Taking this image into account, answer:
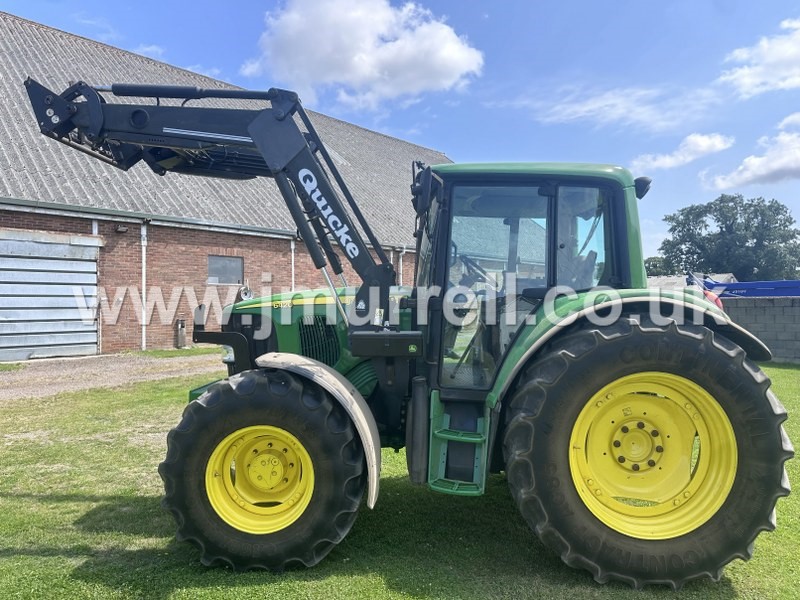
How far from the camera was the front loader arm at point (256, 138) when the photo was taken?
12.1 feet

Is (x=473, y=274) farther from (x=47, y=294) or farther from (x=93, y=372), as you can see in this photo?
(x=47, y=294)

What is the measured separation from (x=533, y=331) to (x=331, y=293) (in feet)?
4.80

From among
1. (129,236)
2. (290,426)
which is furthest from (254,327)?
(129,236)

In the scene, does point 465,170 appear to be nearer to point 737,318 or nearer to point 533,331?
point 533,331

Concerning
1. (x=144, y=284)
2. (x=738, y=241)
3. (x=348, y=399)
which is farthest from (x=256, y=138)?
(x=738, y=241)

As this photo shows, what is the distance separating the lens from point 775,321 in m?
13.0

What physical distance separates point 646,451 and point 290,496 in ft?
6.87

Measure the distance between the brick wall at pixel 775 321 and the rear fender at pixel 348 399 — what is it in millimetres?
12697

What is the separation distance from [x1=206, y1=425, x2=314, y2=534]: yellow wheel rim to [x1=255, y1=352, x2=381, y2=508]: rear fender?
34cm

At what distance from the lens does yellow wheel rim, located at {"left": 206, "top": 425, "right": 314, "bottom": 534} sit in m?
3.26

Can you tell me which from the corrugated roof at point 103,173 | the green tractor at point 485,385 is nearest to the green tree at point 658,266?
the corrugated roof at point 103,173

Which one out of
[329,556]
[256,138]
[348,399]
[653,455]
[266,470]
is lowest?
[329,556]

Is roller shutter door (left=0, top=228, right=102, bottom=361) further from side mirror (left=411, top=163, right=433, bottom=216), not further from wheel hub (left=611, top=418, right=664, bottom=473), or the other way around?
wheel hub (left=611, top=418, right=664, bottom=473)

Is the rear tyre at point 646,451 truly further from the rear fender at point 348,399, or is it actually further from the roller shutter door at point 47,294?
the roller shutter door at point 47,294
